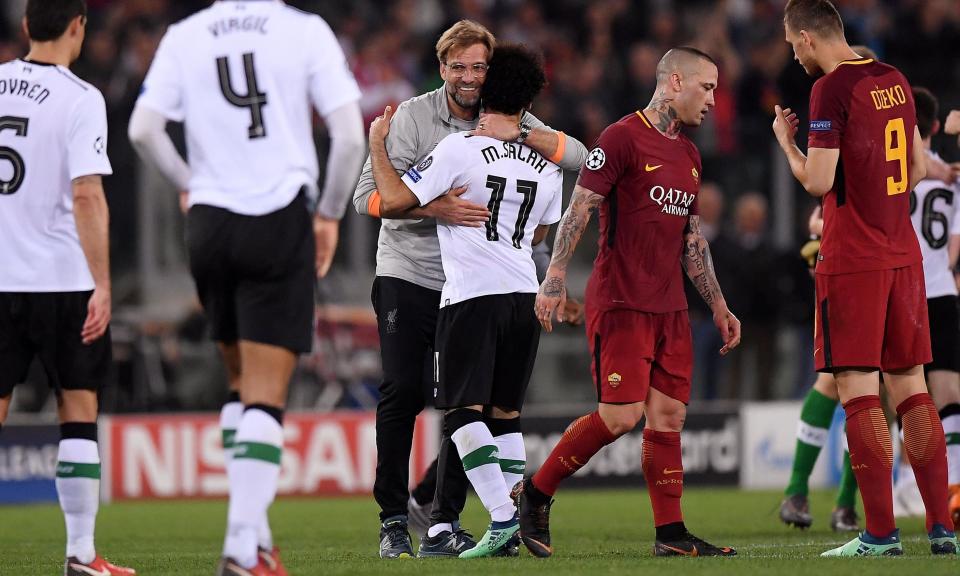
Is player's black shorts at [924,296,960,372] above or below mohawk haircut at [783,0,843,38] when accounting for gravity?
below

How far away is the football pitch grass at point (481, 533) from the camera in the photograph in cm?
617

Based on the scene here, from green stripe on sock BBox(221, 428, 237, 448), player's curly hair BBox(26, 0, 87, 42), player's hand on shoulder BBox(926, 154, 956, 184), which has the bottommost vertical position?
green stripe on sock BBox(221, 428, 237, 448)

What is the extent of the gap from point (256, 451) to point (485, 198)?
2.02 metres

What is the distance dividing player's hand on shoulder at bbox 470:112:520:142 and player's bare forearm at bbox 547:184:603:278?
415 mm

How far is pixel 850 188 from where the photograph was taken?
6656 mm

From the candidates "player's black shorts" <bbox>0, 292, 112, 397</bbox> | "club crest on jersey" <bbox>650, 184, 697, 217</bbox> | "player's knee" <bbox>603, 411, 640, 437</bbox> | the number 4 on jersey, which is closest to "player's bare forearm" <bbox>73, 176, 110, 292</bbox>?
"player's black shorts" <bbox>0, 292, 112, 397</bbox>

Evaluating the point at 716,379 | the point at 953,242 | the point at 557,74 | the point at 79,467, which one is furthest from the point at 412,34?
the point at 79,467

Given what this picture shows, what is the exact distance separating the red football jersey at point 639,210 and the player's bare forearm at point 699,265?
140 mm

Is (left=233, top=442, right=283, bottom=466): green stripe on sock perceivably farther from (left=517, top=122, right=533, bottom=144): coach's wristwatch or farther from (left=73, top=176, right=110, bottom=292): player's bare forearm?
(left=517, top=122, right=533, bottom=144): coach's wristwatch

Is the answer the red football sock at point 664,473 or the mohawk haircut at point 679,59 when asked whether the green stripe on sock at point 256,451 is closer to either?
the red football sock at point 664,473

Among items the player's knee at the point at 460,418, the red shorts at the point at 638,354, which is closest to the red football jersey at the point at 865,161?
the red shorts at the point at 638,354

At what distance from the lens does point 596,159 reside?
22.9 ft

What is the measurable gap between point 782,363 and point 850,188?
9309 mm

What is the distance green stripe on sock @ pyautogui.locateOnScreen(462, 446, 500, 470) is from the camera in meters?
6.84
